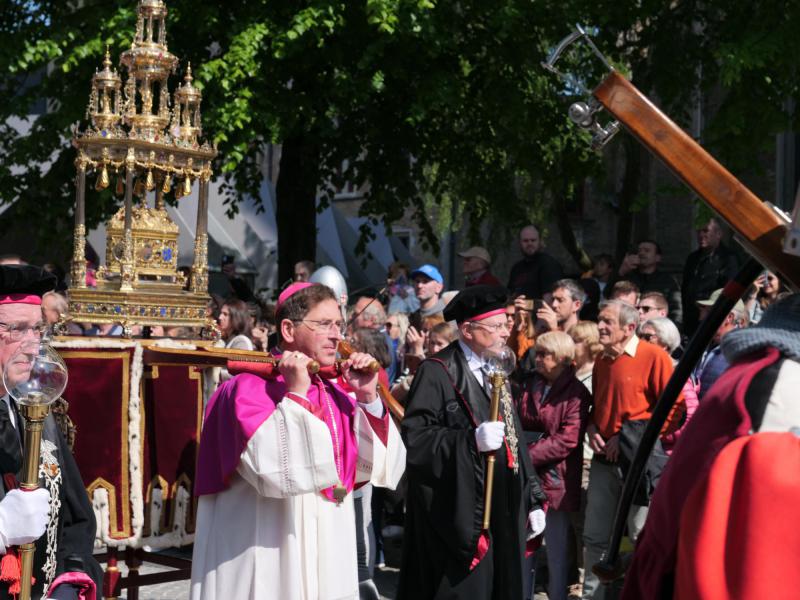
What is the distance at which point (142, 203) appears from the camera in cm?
658

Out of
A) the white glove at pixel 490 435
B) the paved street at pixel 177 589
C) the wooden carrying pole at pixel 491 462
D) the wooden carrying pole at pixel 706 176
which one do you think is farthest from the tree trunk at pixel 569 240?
the wooden carrying pole at pixel 706 176

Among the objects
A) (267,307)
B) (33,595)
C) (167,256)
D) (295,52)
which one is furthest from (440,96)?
(33,595)

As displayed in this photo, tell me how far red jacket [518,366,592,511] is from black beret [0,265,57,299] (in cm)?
424

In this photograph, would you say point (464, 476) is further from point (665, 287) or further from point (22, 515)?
point (665, 287)

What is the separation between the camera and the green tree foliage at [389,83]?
500 inches

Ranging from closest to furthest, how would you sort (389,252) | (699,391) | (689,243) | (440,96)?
(699,391) → (440,96) → (389,252) → (689,243)

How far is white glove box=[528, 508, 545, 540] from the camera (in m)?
6.27

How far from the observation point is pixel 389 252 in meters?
20.3

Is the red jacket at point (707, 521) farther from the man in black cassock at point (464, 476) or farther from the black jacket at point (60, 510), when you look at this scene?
the man in black cassock at point (464, 476)

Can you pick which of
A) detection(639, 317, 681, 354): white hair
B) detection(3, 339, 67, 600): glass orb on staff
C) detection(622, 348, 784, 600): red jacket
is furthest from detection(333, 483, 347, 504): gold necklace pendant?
detection(639, 317, 681, 354): white hair

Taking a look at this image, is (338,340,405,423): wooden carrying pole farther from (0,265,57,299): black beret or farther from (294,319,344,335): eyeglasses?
(0,265,57,299): black beret

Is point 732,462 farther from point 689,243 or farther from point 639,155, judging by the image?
point 689,243

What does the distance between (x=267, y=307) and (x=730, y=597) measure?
1067cm

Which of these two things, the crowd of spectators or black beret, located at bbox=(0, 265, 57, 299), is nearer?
black beret, located at bbox=(0, 265, 57, 299)
